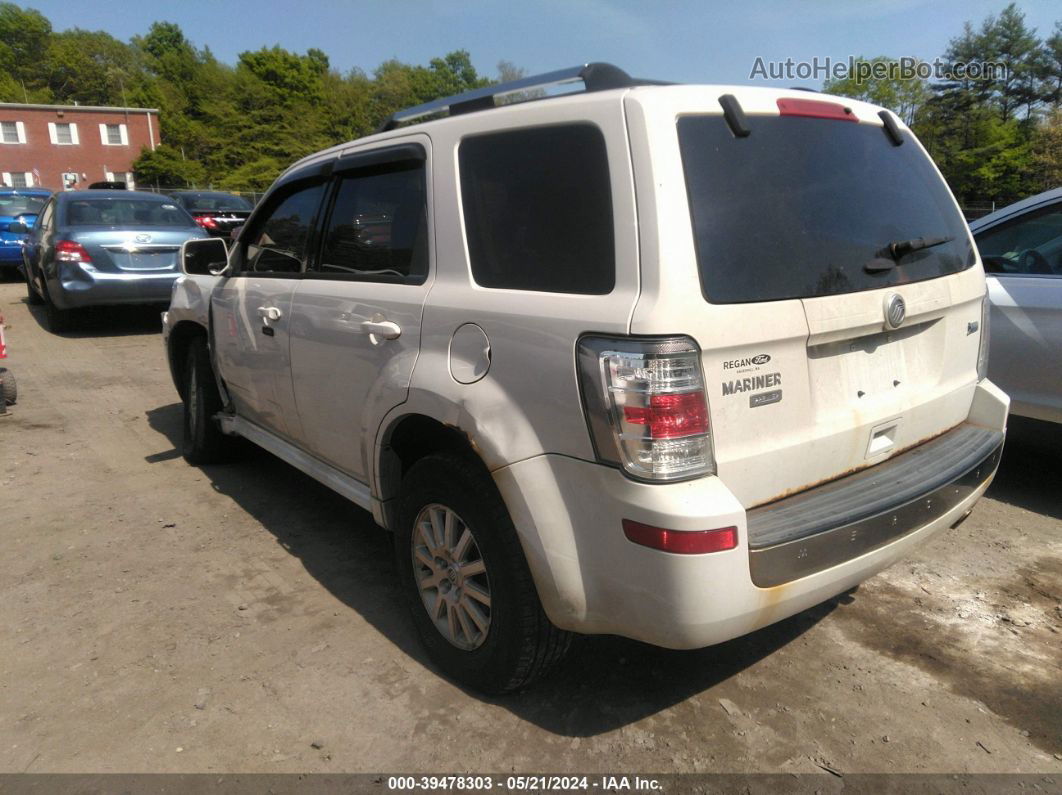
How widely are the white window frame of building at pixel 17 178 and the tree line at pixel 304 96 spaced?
6.93 m

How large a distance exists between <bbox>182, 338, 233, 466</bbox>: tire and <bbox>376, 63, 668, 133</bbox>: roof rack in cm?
255

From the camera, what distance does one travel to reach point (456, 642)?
288 cm

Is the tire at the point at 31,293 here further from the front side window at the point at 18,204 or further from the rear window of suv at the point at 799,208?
the rear window of suv at the point at 799,208

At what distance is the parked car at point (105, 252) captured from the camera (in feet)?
30.8

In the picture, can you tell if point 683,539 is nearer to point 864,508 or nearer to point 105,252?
point 864,508

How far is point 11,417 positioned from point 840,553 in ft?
21.5

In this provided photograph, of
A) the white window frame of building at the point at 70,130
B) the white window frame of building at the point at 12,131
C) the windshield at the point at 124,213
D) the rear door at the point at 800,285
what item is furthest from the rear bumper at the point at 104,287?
the white window frame of building at the point at 70,130

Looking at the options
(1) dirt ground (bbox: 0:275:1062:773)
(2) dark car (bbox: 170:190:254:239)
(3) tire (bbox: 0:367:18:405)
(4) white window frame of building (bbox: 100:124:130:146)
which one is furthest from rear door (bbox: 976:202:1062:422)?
(4) white window frame of building (bbox: 100:124:130:146)

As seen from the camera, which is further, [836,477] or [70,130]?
[70,130]

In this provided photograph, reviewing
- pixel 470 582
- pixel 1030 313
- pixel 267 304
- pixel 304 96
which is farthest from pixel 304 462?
pixel 304 96

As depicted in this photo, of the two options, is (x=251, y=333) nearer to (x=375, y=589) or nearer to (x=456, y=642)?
(x=375, y=589)

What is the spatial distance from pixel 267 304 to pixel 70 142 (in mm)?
63677

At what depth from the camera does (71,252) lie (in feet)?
30.7

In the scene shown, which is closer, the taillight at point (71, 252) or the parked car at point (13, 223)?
the taillight at point (71, 252)
